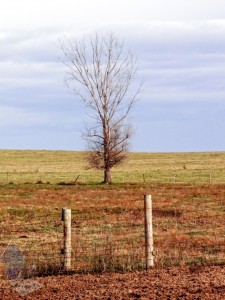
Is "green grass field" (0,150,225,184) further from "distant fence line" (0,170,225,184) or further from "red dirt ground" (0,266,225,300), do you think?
"red dirt ground" (0,266,225,300)

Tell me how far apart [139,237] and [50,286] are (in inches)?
375

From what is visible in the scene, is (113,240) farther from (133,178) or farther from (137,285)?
(133,178)

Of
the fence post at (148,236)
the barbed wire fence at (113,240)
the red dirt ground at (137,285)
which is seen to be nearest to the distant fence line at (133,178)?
the barbed wire fence at (113,240)

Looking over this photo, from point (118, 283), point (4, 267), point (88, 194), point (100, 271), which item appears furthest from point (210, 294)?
point (88, 194)

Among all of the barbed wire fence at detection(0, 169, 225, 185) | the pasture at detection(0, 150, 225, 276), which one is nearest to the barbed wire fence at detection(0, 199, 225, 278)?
the pasture at detection(0, 150, 225, 276)

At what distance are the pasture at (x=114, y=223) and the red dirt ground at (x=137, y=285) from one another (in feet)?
3.68

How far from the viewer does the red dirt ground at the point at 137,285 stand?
11.2 meters

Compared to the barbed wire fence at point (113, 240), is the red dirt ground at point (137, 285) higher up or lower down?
higher up

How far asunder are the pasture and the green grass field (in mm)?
575

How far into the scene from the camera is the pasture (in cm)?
1572

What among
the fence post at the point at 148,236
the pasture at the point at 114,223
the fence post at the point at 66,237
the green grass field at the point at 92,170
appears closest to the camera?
the fence post at the point at 148,236

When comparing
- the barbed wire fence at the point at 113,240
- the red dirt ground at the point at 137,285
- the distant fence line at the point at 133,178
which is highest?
the distant fence line at the point at 133,178

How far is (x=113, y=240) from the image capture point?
20.6m

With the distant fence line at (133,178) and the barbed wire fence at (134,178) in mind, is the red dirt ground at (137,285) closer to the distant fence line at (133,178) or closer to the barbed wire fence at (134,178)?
the distant fence line at (133,178)
